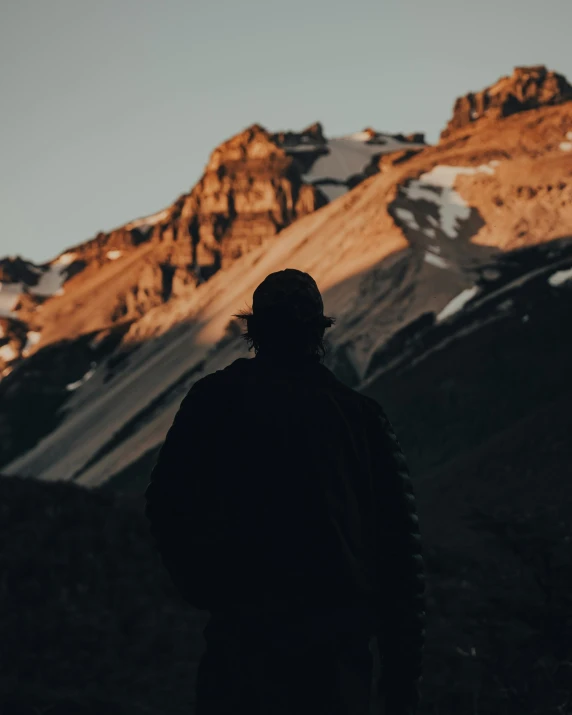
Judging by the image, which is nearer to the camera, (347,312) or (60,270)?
(347,312)

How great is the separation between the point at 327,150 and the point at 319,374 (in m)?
160

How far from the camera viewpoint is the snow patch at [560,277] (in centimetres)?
4831

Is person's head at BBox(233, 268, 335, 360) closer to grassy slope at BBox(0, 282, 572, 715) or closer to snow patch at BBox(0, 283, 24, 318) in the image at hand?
grassy slope at BBox(0, 282, 572, 715)

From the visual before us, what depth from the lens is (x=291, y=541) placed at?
3777 millimetres

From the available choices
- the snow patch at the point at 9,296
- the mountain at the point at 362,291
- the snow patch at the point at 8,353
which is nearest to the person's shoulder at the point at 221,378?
the mountain at the point at 362,291

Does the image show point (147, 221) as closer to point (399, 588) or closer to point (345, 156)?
point (345, 156)

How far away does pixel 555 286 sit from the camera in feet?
157

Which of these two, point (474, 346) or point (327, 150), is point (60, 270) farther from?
point (474, 346)

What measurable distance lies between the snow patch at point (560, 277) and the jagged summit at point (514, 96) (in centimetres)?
7863

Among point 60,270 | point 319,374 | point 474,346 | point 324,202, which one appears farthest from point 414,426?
point 60,270

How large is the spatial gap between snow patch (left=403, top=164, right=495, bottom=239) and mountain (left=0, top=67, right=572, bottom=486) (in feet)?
0.41

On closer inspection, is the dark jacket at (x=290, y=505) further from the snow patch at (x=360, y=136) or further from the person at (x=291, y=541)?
the snow patch at (x=360, y=136)

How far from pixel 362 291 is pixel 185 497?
196ft

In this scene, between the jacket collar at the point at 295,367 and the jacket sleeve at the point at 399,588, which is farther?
the jacket collar at the point at 295,367
